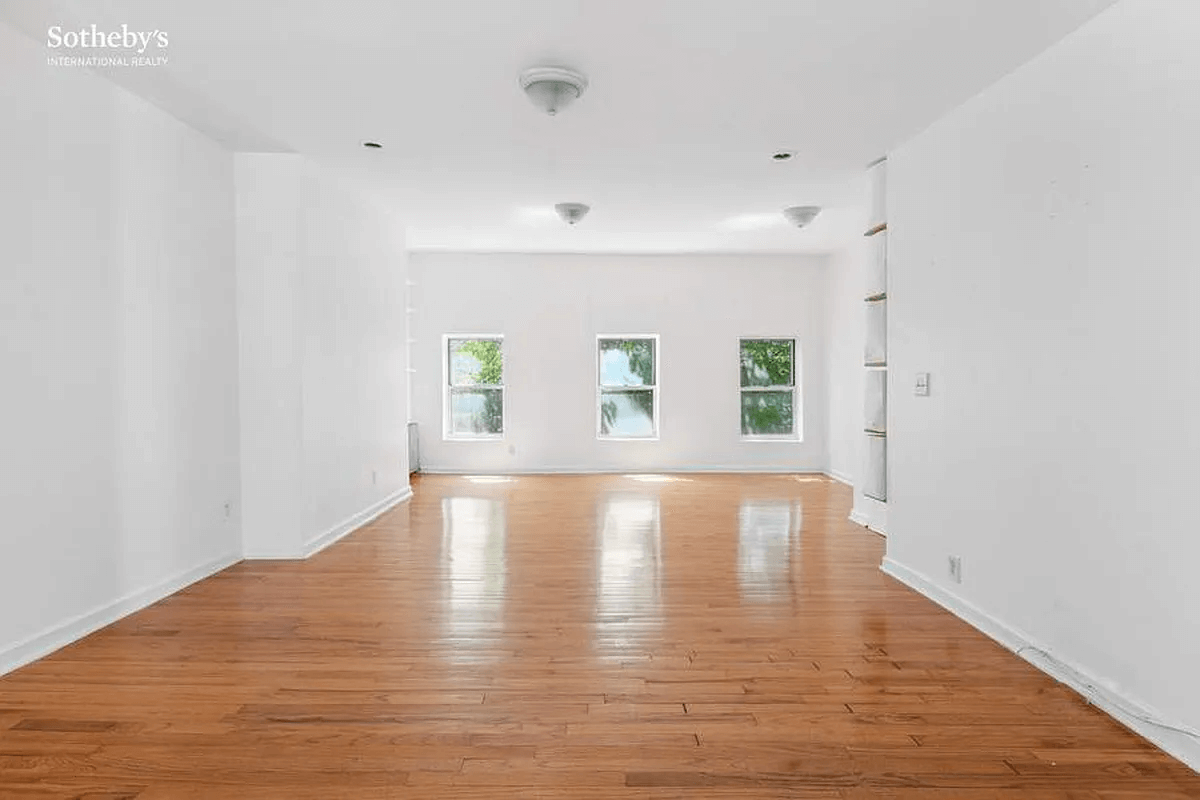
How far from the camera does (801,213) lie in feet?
19.5

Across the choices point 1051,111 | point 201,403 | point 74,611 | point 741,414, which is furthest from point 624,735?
point 741,414

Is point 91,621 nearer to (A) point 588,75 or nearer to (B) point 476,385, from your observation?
(A) point 588,75

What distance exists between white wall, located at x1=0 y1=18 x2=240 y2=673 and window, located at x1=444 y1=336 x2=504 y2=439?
4.45 metres

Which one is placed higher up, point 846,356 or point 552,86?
point 552,86

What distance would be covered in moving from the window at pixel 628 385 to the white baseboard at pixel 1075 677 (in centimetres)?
524

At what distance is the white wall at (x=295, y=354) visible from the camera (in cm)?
438

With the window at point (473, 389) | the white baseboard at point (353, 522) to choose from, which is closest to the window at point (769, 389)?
the window at point (473, 389)

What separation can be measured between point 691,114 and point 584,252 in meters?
4.82

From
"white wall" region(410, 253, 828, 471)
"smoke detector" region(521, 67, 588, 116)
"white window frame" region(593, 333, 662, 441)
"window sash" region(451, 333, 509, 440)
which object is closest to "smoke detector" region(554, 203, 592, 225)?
"smoke detector" region(521, 67, 588, 116)

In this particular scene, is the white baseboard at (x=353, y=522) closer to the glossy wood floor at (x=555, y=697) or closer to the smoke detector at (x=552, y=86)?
the glossy wood floor at (x=555, y=697)

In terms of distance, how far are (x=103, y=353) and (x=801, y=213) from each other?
5.08 meters

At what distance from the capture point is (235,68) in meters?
3.13

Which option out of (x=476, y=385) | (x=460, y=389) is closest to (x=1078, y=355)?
(x=476, y=385)

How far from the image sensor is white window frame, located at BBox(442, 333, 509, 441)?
859cm
